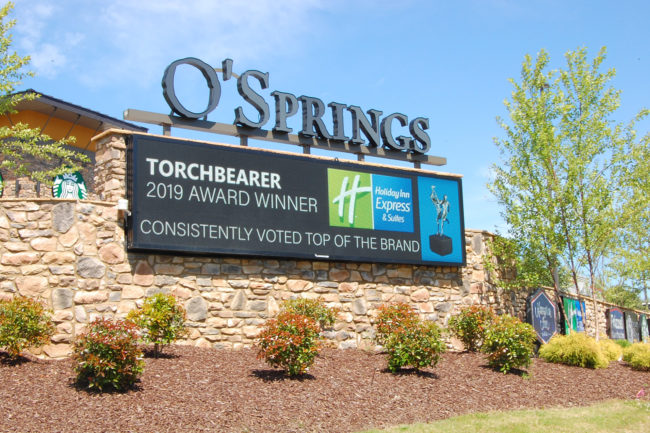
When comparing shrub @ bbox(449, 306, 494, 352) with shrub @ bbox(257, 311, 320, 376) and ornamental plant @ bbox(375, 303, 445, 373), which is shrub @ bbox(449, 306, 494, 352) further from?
shrub @ bbox(257, 311, 320, 376)

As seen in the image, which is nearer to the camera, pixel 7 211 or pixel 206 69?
pixel 7 211

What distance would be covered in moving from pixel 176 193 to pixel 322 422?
22.3 feet

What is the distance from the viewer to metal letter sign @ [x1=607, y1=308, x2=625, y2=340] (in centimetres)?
2769

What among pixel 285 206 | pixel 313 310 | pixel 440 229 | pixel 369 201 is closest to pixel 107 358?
pixel 313 310

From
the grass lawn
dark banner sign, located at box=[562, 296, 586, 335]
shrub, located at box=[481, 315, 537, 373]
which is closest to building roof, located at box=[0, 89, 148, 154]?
dark banner sign, located at box=[562, 296, 586, 335]

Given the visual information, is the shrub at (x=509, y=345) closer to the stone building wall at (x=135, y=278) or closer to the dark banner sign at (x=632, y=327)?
the stone building wall at (x=135, y=278)

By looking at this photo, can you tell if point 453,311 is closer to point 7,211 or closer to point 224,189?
point 224,189

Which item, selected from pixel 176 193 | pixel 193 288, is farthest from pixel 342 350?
pixel 176 193

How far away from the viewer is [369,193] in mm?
17859

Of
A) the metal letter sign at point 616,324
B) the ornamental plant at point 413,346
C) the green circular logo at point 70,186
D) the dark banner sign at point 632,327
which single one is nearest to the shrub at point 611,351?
the ornamental plant at point 413,346

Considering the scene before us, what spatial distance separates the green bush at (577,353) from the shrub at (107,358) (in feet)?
34.8

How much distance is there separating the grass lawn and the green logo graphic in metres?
7.12

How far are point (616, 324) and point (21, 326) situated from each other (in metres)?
24.0

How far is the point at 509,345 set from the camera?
→ 14453 millimetres
